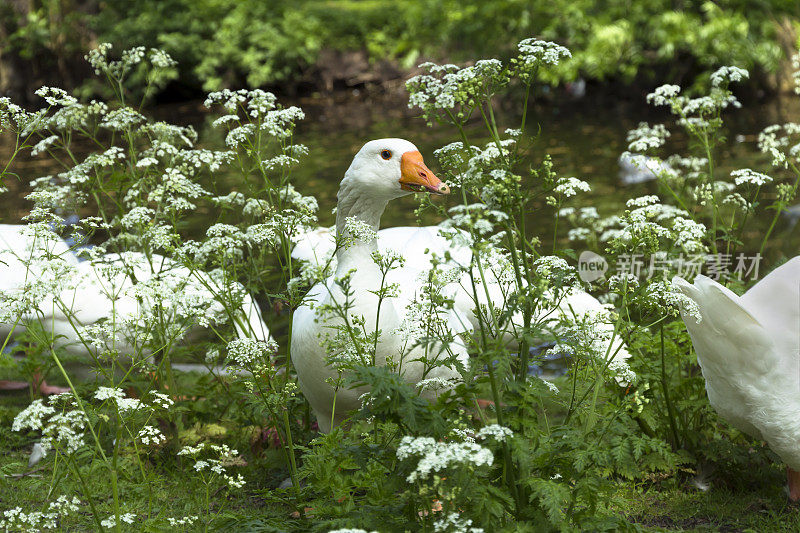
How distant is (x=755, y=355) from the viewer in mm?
3600

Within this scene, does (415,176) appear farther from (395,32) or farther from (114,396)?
(395,32)

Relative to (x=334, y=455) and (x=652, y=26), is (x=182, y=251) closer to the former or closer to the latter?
(x=334, y=455)

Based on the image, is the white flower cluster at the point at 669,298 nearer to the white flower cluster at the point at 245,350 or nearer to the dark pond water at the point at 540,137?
the white flower cluster at the point at 245,350

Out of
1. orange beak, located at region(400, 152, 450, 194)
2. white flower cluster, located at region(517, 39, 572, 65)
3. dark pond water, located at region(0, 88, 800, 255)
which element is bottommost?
dark pond water, located at region(0, 88, 800, 255)

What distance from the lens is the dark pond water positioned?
10453 mm

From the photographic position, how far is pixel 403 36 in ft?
68.1

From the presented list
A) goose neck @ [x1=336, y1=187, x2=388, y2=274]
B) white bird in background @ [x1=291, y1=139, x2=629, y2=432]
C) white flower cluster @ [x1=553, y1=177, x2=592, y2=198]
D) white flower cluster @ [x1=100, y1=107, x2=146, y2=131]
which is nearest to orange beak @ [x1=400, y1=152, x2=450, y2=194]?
white bird in background @ [x1=291, y1=139, x2=629, y2=432]

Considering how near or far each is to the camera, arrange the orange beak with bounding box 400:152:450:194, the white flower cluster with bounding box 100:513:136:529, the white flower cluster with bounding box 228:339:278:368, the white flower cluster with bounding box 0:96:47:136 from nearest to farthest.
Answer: the white flower cluster with bounding box 100:513:136:529 → the white flower cluster with bounding box 228:339:278:368 → the white flower cluster with bounding box 0:96:47:136 → the orange beak with bounding box 400:152:450:194

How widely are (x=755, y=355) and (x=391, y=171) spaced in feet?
5.94

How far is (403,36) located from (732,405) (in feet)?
59.7

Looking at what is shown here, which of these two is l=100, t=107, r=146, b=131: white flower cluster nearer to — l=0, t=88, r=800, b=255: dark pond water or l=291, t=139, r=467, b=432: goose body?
l=291, t=139, r=467, b=432: goose body

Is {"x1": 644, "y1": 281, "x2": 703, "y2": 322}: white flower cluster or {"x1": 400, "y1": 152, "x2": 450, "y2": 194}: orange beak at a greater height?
{"x1": 400, "y1": 152, "x2": 450, "y2": 194}: orange beak

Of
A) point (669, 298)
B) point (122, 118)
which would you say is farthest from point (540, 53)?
point (122, 118)

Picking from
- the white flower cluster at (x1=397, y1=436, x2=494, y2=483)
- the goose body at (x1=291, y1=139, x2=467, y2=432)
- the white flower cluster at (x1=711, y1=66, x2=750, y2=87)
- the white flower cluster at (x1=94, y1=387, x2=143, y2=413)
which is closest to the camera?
the white flower cluster at (x1=397, y1=436, x2=494, y2=483)
